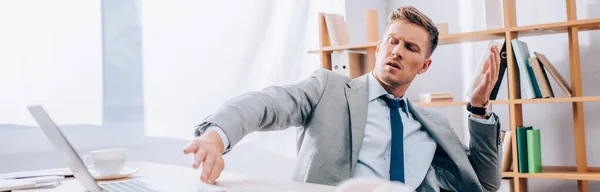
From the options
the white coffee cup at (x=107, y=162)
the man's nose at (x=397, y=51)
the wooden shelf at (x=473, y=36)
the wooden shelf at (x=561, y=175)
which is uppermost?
the wooden shelf at (x=473, y=36)

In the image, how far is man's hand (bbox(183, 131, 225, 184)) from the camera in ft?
3.80

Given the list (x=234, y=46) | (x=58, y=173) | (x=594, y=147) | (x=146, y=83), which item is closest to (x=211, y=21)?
(x=234, y=46)

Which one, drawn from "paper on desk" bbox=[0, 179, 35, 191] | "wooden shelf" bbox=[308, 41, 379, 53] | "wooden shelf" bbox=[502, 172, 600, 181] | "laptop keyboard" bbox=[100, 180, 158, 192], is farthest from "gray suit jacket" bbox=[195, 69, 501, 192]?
"wooden shelf" bbox=[308, 41, 379, 53]

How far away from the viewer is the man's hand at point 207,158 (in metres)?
1.16

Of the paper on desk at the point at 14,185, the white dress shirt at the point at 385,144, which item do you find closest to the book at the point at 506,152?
the white dress shirt at the point at 385,144

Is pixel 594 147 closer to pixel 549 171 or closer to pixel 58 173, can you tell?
pixel 549 171

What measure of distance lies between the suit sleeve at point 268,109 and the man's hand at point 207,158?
5.1 inches

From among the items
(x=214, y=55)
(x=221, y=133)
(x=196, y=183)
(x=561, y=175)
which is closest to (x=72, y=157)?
(x=196, y=183)

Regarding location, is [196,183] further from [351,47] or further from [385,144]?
[351,47]

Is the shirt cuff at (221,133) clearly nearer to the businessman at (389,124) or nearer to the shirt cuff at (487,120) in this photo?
the businessman at (389,124)

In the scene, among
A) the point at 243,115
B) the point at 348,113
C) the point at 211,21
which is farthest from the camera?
the point at 211,21

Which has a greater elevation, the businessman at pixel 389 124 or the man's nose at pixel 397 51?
the man's nose at pixel 397 51

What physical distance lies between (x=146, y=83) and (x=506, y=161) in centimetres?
170

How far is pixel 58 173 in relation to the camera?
1.50 meters
